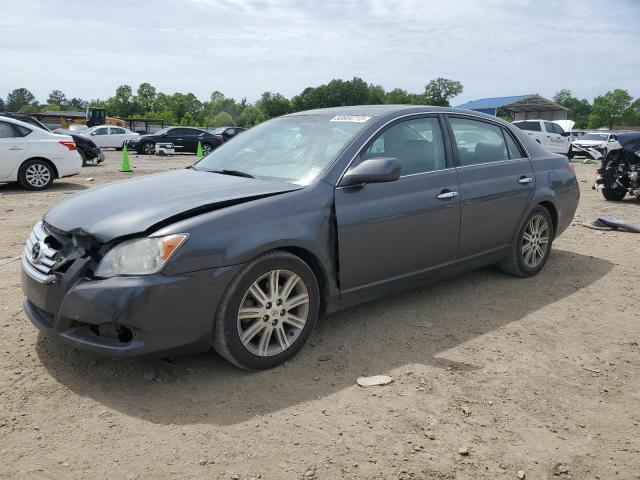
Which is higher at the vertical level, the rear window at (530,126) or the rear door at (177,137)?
the rear window at (530,126)

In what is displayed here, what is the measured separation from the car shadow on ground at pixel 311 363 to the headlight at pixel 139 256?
706mm

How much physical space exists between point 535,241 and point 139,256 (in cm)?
386

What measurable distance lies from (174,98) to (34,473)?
11995 cm

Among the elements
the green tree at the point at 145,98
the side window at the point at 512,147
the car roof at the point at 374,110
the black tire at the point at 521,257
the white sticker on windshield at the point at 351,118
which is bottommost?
the black tire at the point at 521,257

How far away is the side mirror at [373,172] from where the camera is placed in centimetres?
363

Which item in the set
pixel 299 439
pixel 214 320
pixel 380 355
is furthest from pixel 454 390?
pixel 214 320

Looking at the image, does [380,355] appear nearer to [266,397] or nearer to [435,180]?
[266,397]

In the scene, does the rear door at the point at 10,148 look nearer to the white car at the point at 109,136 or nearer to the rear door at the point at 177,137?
the rear door at the point at 177,137

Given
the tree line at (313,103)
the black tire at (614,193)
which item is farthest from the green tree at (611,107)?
the black tire at (614,193)

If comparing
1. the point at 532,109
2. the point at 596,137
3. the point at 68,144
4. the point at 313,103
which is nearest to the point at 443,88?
the point at 313,103

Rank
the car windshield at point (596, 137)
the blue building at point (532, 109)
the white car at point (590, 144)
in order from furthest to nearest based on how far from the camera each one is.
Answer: the blue building at point (532, 109) < the car windshield at point (596, 137) < the white car at point (590, 144)

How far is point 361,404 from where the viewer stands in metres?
3.08

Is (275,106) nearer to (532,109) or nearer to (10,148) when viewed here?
(532,109)

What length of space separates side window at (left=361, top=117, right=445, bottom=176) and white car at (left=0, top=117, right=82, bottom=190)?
366 inches
